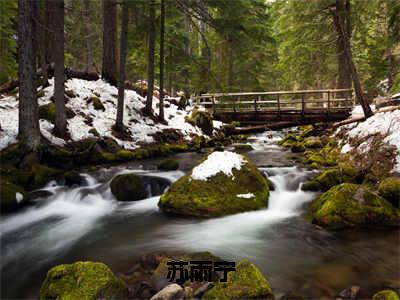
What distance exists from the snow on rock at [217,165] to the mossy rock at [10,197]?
167 inches

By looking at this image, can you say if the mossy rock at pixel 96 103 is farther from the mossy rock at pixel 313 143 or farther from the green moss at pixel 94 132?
the mossy rock at pixel 313 143

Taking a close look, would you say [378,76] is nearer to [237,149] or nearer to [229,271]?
[237,149]

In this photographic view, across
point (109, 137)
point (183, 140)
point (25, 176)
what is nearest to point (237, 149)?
point (183, 140)

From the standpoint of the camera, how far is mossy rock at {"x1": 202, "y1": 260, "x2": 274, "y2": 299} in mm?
3611

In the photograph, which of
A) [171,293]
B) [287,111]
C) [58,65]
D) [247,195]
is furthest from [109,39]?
[171,293]

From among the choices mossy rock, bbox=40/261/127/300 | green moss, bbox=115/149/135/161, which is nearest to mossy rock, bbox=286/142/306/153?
green moss, bbox=115/149/135/161

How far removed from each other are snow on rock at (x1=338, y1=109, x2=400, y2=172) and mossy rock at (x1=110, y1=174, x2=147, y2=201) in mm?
6600

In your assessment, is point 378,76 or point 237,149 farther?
point 237,149

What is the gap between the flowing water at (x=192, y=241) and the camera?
480 cm

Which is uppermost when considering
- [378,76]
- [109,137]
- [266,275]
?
[378,76]

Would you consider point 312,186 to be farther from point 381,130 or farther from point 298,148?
point 298,148

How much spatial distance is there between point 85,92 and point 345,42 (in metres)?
11.7

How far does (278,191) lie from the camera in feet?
29.1

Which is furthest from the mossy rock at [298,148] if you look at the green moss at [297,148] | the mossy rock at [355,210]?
the mossy rock at [355,210]
